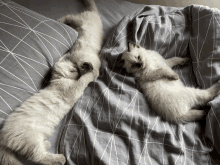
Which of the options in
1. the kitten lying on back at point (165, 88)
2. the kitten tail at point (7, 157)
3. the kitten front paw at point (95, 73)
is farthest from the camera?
the kitten front paw at point (95, 73)

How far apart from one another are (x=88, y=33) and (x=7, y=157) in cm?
108

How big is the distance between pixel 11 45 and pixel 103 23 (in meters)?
0.86

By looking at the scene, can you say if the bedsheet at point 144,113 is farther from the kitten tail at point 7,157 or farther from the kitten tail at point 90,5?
the kitten tail at point 90,5

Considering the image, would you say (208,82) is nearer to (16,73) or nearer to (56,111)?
(56,111)

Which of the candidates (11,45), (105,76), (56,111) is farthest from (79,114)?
(11,45)

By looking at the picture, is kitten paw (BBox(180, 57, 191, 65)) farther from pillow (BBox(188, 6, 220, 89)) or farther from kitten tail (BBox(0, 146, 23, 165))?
kitten tail (BBox(0, 146, 23, 165))

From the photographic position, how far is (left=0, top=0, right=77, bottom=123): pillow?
3.06 feet

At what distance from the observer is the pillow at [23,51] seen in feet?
3.06

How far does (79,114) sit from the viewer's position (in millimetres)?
960

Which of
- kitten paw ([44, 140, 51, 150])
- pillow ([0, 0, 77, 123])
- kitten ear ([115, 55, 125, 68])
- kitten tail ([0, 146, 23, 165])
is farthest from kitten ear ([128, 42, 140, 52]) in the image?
kitten tail ([0, 146, 23, 165])

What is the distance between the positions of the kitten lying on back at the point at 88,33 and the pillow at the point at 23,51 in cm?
16

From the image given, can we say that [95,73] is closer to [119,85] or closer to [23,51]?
[119,85]

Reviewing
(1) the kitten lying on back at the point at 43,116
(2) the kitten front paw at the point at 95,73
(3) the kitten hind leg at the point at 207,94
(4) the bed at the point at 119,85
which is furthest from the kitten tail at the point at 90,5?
(3) the kitten hind leg at the point at 207,94

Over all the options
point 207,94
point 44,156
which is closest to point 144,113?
point 207,94
